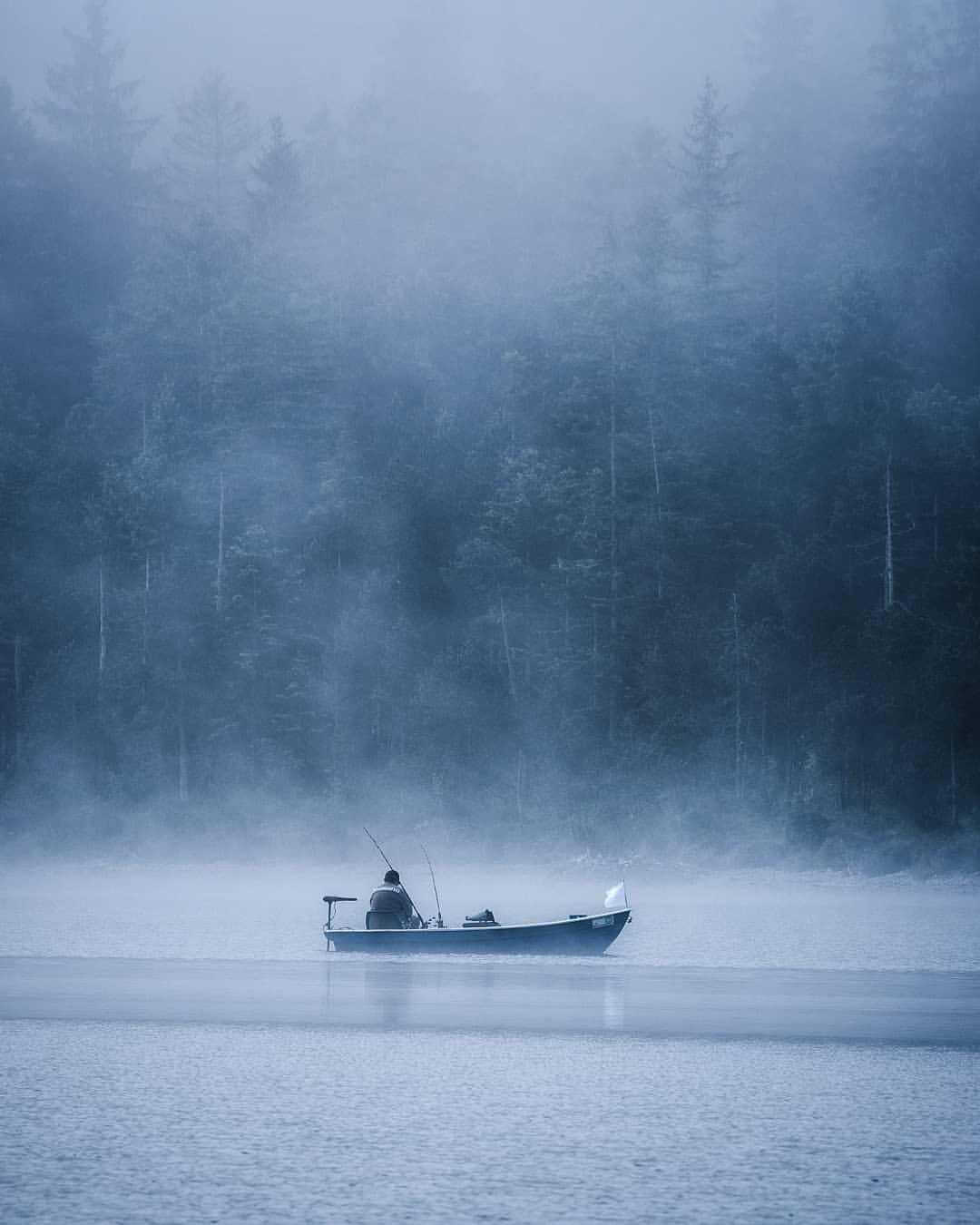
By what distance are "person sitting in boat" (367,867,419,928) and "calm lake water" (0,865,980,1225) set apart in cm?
75

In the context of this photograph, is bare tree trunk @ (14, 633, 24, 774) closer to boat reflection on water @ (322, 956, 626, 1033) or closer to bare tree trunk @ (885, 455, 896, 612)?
bare tree trunk @ (885, 455, 896, 612)

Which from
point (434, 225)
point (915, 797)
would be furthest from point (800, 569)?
point (434, 225)

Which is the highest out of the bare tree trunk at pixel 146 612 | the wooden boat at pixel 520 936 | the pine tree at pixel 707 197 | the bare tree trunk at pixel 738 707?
the pine tree at pixel 707 197

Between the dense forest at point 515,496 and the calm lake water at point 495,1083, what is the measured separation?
940 inches

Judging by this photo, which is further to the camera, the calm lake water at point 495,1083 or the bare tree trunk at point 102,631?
the bare tree trunk at point 102,631

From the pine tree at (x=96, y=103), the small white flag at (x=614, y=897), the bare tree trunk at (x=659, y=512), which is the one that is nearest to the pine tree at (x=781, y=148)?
the bare tree trunk at (x=659, y=512)

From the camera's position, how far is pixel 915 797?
158 feet

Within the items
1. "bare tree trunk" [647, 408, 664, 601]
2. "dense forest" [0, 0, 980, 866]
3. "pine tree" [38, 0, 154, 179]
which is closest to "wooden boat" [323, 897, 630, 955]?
"dense forest" [0, 0, 980, 866]

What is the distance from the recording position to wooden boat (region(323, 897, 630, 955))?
26.1 metres

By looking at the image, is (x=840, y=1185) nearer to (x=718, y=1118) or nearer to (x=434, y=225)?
(x=718, y=1118)

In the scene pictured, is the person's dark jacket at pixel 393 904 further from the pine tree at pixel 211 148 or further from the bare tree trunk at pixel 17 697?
the pine tree at pixel 211 148

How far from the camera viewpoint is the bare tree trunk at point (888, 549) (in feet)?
171

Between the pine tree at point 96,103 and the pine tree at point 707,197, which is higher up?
the pine tree at point 96,103

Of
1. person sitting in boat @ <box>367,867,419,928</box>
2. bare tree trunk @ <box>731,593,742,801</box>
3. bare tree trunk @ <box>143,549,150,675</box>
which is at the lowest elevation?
person sitting in boat @ <box>367,867,419,928</box>
